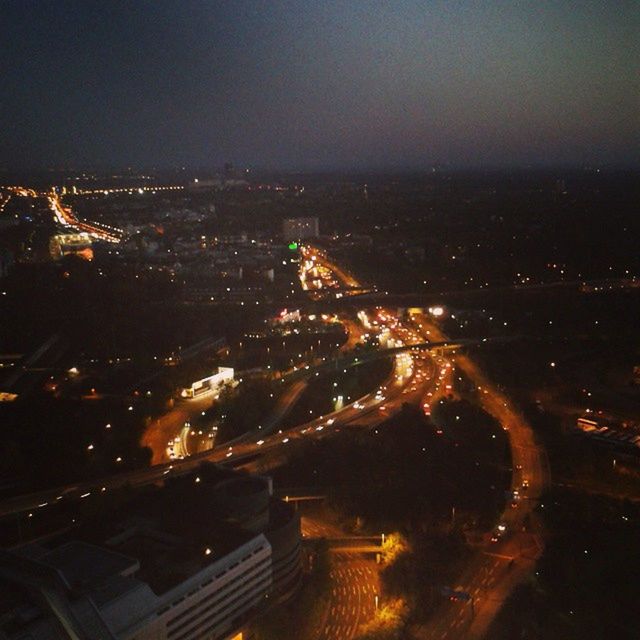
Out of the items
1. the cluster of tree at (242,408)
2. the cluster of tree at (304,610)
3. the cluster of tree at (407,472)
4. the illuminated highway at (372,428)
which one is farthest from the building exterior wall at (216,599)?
the cluster of tree at (242,408)

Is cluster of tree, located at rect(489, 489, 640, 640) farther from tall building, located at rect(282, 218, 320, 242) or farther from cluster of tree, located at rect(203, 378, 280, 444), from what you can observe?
tall building, located at rect(282, 218, 320, 242)

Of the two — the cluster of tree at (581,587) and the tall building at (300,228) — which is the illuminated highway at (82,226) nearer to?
the tall building at (300,228)

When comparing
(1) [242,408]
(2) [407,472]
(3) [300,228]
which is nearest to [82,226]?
(3) [300,228]

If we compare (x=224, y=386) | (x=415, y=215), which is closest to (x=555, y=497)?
(x=224, y=386)

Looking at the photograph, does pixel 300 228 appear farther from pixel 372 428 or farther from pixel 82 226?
pixel 372 428

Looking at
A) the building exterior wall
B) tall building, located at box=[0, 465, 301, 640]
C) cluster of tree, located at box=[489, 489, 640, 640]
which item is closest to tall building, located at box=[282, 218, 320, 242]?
tall building, located at box=[0, 465, 301, 640]

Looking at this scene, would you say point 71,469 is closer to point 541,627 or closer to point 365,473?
point 365,473
